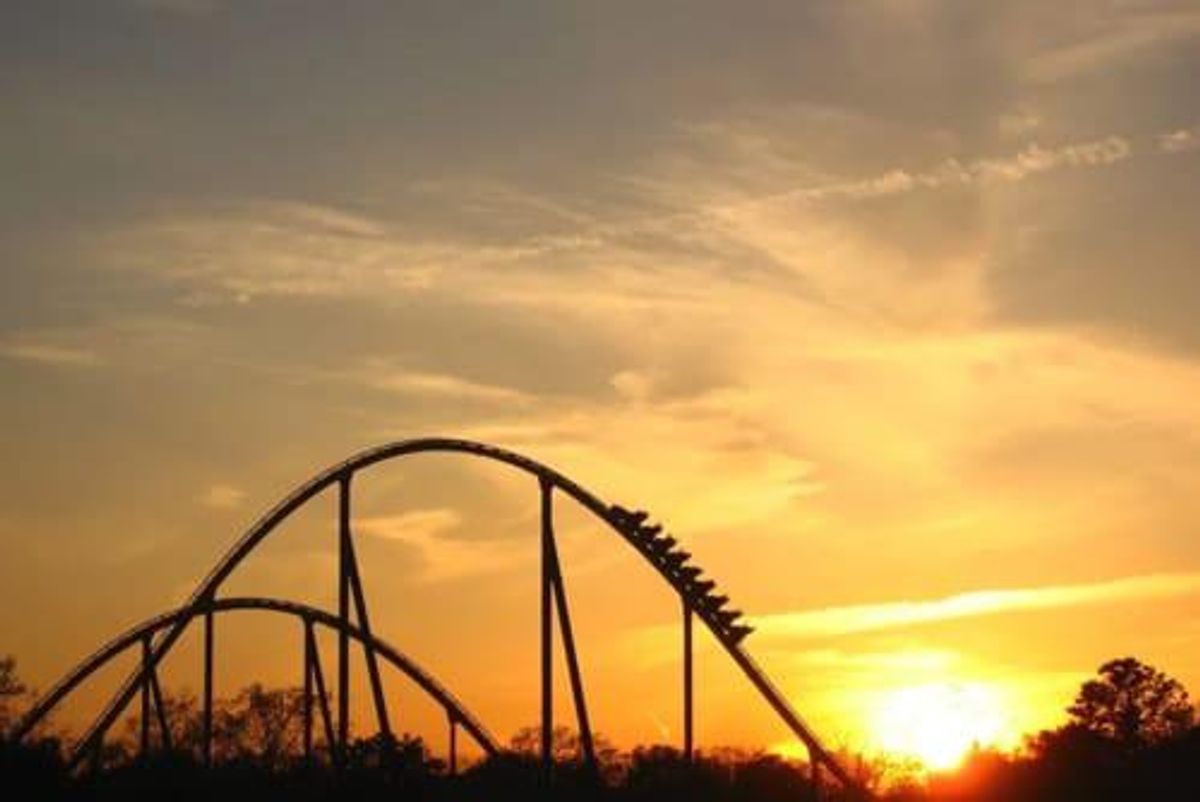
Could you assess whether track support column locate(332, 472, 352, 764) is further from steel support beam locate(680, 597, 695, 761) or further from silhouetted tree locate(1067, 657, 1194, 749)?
silhouetted tree locate(1067, 657, 1194, 749)

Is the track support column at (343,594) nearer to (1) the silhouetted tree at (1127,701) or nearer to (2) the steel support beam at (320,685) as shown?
(2) the steel support beam at (320,685)

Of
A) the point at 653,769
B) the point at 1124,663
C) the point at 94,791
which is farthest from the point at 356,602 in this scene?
the point at 1124,663

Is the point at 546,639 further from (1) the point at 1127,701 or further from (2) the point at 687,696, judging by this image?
(1) the point at 1127,701

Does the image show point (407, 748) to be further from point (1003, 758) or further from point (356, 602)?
point (356, 602)

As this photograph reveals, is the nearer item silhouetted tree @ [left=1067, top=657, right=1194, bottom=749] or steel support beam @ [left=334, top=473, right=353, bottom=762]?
steel support beam @ [left=334, top=473, right=353, bottom=762]

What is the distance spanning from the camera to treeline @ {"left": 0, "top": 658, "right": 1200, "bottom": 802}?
190ft

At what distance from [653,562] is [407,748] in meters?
37.4

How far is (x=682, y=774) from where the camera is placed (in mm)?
72750

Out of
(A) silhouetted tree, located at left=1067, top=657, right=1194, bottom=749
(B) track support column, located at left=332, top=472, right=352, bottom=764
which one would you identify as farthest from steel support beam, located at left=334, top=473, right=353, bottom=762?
(A) silhouetted tree, located at left=1067, top=657, right=1194, bottom=749

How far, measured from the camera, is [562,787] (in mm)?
70375

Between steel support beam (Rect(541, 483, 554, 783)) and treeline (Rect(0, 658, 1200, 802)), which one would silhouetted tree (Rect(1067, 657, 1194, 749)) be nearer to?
treeline (Rect(0, 658, 1200, 802))

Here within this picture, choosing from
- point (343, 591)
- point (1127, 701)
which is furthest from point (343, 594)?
point (1127, 701)

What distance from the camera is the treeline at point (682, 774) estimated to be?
57.9 meters

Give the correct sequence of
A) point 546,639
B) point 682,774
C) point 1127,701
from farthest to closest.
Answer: point 1127,701, point 682,774, point 546,639
